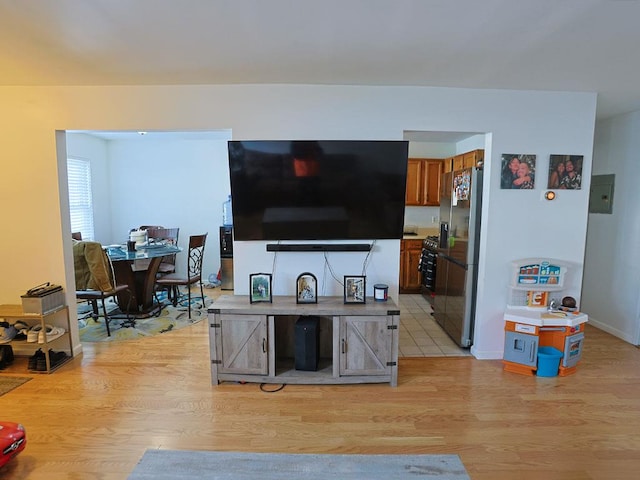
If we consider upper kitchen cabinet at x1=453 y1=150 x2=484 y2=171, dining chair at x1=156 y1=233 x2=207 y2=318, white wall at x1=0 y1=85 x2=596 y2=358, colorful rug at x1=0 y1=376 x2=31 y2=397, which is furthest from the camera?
dining chair at x1=156 y1=233 x2=207 y2=318

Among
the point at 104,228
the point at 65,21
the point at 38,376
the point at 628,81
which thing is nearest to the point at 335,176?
the point at 65,21

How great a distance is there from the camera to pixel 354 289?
9.71ft

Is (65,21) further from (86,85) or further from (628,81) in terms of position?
(628,81)

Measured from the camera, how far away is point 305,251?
3131mm

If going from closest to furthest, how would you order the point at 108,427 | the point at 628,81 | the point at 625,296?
the point at 108,427
the point at 628,81
the point at 625,296

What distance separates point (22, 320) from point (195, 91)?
2721 millimetres

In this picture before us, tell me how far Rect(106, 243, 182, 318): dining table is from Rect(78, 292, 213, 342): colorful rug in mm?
162

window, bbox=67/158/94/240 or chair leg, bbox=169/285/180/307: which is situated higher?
window, bbox=67/158/94/240

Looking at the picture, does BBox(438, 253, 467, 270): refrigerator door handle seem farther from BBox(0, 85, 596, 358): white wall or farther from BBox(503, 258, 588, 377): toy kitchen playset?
BBox(503, 258, 588, 377): toy kitchen playset

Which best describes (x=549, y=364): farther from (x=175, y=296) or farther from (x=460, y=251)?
(x=175, y=296)

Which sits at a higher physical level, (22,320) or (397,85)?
(397,85)

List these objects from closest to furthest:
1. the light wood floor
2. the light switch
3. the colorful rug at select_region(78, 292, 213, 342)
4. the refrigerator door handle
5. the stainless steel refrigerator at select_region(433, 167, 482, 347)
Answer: the light wood floor → the stainless steel refrigerator at select_region(433, 167, 482, 347) → the refrigerator door handle → the colorful rug at select_region(78, 292, 213, 342) → the light switch

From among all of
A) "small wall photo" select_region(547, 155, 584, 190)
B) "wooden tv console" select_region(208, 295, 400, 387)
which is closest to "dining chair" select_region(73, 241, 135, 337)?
"wooden tv console" select_region(208, 295, 400, 387)

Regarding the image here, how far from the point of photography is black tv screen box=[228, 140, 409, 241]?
2.92 m
